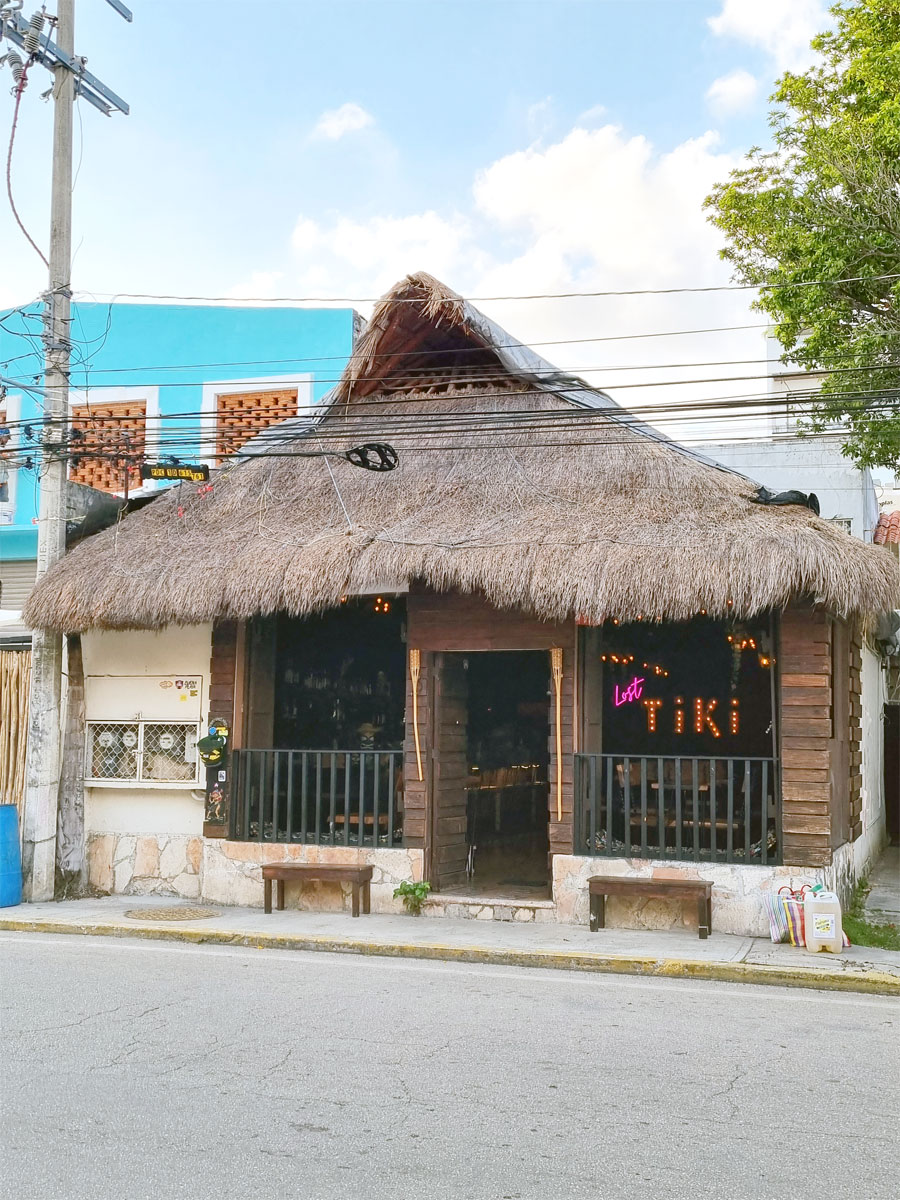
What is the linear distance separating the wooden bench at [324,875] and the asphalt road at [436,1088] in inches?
101

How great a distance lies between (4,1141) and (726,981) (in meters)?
5.76

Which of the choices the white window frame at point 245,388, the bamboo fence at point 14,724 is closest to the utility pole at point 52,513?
the bamboo fence at point 14,724

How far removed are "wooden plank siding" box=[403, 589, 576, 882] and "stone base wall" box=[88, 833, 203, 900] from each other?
8.85 feet

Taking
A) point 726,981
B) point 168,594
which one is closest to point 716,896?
point 726,981

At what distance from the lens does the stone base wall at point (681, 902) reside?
10352 mm

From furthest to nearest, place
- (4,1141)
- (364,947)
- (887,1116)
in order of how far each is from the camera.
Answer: (364,947) → (887,1116) → (4,1141)

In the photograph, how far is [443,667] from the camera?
1202 centimetres

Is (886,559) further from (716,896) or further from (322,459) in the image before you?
(322,459)

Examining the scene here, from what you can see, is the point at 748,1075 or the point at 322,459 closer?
the point at 748,1075

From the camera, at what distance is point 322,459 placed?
514 inches

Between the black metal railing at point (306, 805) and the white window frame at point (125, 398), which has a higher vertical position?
the white window frame at point (125, 398)

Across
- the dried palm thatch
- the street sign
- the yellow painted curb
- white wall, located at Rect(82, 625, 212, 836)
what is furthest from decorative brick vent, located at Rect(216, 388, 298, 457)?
the yellow painted curb

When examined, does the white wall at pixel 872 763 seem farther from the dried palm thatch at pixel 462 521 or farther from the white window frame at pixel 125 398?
the white window frame at pixel 125 398

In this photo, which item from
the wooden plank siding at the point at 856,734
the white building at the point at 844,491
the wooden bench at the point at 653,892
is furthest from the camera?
the white building at the point at 844,491
